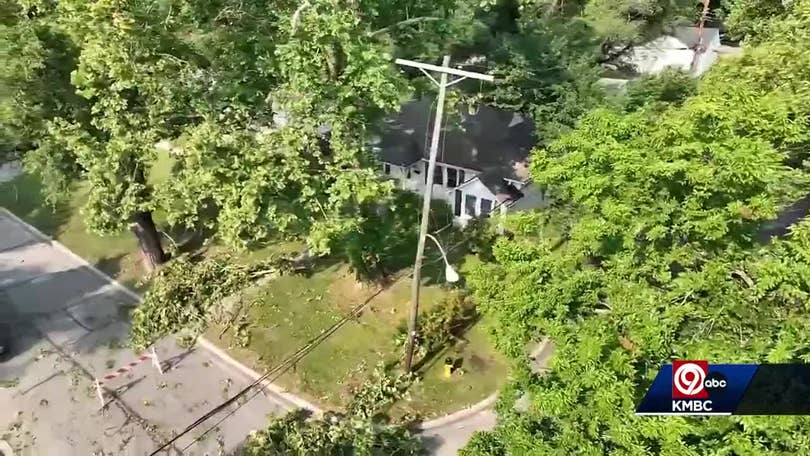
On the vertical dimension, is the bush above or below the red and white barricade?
above

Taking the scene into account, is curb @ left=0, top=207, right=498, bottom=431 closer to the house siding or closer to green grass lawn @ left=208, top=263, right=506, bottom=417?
green grass lawn @ left=208, top=263, right=506, bottom=417

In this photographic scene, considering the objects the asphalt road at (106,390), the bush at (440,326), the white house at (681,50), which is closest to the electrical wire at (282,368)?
the asphalt road at (106,390)

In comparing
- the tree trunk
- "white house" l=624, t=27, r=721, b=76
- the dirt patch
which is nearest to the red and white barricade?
the tree trunk

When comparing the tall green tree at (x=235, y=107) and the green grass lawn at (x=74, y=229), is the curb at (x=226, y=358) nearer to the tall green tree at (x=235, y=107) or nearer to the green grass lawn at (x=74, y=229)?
the green grass lawn at (x=74, y=229)

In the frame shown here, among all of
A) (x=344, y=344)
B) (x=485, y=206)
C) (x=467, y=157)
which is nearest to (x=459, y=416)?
(x=344, y=344)

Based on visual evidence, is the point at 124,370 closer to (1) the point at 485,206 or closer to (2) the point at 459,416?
(2) the point at 459,416
